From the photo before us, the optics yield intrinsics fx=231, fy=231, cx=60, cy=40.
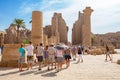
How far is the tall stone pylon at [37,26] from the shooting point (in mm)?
22375

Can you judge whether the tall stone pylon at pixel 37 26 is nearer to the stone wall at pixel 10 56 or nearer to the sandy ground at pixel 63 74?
the stone wall at pixel 10 56

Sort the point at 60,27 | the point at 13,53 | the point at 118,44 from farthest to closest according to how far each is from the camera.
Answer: the point at 118,44, the point at 60,27, the point at 13,53

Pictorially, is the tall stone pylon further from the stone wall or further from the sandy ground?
the sandy ground

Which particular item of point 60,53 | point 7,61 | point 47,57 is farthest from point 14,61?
point 60,53

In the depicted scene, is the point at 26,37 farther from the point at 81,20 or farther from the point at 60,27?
the point at 81,20

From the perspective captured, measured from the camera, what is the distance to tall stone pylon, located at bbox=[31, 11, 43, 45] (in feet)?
73.4

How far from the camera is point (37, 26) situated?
23.4 m

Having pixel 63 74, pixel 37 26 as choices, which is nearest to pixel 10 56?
pixel 63 74

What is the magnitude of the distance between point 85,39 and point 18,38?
839 inches

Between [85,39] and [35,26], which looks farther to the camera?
[85,39]

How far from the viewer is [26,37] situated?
6309cm

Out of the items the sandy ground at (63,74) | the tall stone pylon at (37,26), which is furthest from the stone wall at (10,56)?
the tall stone pylon at (37,26)

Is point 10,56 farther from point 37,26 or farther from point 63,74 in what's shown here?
point 37,26

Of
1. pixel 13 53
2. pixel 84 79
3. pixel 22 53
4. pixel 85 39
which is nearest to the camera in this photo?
pixel 84 79
